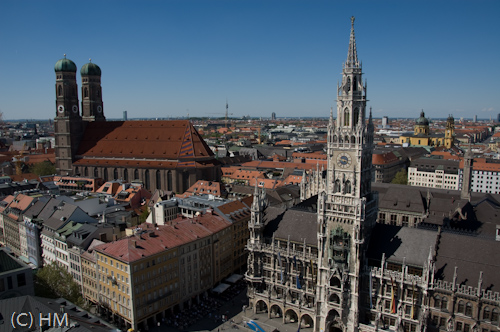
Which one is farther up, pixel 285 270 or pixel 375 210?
pixel 375 210

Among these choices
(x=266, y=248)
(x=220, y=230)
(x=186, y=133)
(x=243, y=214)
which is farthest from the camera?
(x=186, y=133)

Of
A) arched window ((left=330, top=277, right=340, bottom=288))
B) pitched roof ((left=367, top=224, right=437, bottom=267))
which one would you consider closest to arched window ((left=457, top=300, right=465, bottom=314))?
pitched roof ((left=367, top=224, right=437, bottom=267))

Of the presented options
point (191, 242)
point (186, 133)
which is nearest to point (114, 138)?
point (186, 133)

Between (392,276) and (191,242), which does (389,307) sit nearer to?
(392,276)

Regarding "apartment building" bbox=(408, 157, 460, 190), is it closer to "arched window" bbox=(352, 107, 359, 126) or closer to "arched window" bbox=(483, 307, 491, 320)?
"arched window" bbox=(352, 107, 359, 126)

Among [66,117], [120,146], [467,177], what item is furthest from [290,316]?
[66,117]

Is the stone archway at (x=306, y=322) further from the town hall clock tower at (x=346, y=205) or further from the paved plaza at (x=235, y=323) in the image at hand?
the town hall clock tower at (x=346, y=205)

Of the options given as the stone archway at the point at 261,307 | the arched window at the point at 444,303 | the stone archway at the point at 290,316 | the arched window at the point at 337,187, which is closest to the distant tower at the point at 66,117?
the stone archway at the point at 261,307

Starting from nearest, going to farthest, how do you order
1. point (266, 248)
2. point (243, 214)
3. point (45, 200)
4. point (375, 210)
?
point (375, 210) < point (266, 248) < point (243, 214) < point (45, 200)
